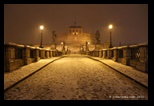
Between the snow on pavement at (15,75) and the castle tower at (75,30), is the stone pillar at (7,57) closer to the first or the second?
the snow on pavement at (15,75)

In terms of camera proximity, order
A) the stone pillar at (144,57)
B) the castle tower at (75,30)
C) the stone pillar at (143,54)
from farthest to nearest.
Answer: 1. the castle tower at (75,30)
2. the stone pillar at (143,54)
3. the stone pillar at (144,57)

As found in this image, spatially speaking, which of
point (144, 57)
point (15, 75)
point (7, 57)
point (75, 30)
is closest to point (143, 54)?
point (144, 57)

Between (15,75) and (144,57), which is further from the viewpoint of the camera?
(144,57)

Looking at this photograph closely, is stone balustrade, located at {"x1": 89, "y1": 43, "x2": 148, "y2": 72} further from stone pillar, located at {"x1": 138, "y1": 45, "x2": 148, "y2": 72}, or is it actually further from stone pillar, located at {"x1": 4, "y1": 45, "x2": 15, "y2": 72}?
stone pillar, located at {"x1": 4, "y1": 45, "x2": 15, "y2": 72}

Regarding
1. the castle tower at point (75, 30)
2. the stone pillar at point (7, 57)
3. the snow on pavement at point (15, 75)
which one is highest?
the castle tower at point (75, 30)

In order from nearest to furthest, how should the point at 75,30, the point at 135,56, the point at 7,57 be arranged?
the point at 7,57
the point at 135,56
the point at 75,30

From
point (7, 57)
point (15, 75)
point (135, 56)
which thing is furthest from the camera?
point (135, 56)

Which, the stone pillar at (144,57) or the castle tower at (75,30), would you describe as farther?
the castle tower at (75,30)

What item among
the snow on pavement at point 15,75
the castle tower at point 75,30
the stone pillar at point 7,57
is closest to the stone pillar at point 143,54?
the snow on pavement at point 15,75

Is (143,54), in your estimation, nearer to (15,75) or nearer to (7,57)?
(15,75)
